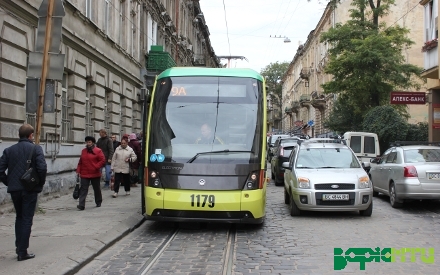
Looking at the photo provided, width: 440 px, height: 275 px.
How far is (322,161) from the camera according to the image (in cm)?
1226

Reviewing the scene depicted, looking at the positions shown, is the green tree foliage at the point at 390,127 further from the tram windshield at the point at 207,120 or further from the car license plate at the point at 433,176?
the tram windshield at the point at 207,120

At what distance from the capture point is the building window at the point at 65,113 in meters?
15.9

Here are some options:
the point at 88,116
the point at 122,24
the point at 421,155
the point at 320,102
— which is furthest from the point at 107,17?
the point at 320,102

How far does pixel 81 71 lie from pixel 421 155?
1065cm

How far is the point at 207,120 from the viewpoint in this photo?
32.5 ft

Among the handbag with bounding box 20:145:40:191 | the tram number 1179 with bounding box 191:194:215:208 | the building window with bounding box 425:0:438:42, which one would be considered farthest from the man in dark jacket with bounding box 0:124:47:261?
the building window with bounding box 425:0:438:42

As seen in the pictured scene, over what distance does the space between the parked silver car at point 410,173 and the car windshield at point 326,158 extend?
1.19 m

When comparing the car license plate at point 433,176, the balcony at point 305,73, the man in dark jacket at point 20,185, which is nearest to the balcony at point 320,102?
the balcony at point 305,73

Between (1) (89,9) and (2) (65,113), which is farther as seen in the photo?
(1) (89,9)

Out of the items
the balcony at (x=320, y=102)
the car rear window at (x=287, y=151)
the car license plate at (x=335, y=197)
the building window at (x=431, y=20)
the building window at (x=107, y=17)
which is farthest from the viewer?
the balcony at (x=320, y=102)

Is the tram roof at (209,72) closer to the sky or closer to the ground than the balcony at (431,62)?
closer to the ground

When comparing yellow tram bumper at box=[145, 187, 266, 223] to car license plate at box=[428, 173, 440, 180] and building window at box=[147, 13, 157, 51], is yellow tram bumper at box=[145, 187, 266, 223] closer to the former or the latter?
car license plate at box=[428, 173, 440, 180]

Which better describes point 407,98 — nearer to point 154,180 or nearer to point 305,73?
point 154,180

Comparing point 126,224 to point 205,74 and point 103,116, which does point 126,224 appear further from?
point 103,116
